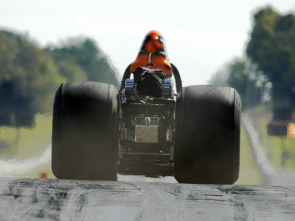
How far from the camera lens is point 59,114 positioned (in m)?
6.26

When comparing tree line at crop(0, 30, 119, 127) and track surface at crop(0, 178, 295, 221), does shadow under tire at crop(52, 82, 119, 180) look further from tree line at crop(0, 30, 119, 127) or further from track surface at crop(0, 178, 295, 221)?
tree line at crop(0, 30, 119, 127)

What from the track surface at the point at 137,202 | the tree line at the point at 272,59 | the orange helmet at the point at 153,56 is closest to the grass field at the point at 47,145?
the orange helmet at the point at 153,56

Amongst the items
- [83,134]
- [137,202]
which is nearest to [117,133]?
[83,134]

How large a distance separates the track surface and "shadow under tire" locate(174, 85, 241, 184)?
2004 mm

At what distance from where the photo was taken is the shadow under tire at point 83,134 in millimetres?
6219

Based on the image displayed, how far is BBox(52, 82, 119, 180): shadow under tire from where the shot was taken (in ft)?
20.4

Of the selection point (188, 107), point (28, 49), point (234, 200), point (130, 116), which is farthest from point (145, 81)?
point (28, 49)

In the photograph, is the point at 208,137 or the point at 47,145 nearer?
the point at 208,137

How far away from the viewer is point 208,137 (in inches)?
246

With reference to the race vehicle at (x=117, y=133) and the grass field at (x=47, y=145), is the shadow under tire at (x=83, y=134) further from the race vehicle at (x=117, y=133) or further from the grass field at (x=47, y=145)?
the grass field at (x=47, y=145)

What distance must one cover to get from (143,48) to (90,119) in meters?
1.94

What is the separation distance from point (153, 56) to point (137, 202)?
446cm

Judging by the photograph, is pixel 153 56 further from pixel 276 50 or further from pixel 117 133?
pixel 276 50

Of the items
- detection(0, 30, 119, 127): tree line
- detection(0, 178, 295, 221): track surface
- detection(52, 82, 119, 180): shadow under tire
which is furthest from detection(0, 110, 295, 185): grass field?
detection(0, 30, 119, 127): tree line
